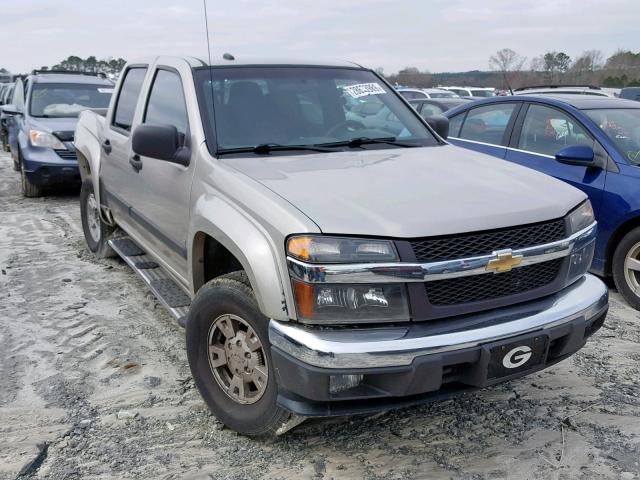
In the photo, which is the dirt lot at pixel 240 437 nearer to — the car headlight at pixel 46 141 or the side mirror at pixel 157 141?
the side mirror at pixel 157 141

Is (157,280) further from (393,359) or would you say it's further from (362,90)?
(393,359)

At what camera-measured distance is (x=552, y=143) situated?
5680 mm

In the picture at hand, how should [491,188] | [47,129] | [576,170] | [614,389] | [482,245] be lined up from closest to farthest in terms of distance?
[482,245]
[491,188]
[614,389]
[576,170]
[47,129]

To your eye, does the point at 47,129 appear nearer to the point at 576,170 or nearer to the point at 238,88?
the point at 238,88

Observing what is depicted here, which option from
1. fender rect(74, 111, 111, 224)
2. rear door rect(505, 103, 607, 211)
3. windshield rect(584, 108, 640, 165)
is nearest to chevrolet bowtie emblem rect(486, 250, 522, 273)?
rear door rect(505, 103, 607, 211)

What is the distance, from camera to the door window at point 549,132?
5473 millimetres

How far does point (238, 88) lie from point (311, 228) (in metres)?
1.57

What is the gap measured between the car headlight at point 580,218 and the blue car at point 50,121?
7546 mm

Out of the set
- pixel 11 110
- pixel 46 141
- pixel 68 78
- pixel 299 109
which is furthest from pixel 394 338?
pixel 68 78

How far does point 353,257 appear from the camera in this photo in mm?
2504

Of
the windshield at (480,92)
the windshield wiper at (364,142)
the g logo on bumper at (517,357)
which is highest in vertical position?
the windshield wiper at (364,142)

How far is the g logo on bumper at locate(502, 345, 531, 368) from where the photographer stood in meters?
2.66

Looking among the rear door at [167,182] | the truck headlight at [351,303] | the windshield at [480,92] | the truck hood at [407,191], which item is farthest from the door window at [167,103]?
the windshield at [480,92]

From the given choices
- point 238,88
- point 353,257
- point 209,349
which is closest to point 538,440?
point 353,257
